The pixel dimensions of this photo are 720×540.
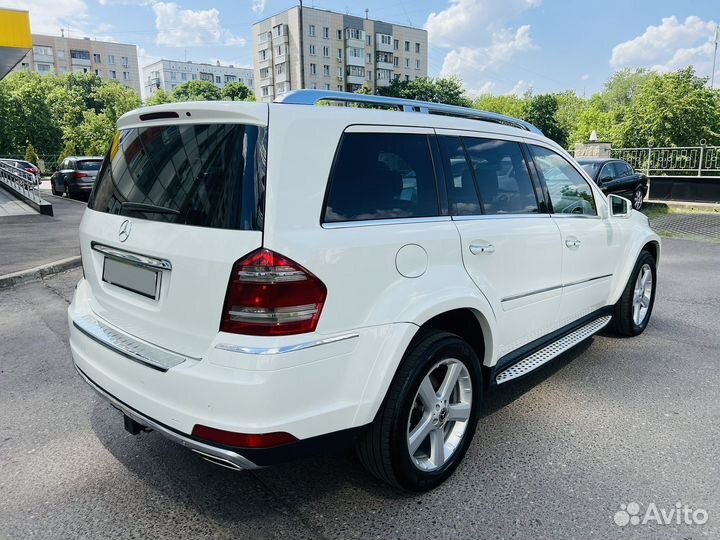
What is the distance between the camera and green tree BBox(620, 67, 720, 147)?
934 inches

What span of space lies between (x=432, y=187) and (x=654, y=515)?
186 centimetres

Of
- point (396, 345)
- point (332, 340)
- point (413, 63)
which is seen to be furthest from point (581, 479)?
point (413, 63)

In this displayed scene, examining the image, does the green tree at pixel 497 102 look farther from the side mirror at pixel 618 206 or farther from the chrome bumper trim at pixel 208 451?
the chrome bumper trim at pixel 208 451

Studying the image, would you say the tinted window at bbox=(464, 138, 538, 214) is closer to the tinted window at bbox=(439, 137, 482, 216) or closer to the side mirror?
the tinted window at bbox=(439, 137, 482, 216)

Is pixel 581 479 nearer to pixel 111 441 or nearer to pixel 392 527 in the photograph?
pixel 392 527

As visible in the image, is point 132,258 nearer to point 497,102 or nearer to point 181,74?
point 497,102

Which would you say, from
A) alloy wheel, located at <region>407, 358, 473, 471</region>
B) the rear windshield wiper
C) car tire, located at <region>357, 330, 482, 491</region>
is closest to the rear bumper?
car tire, located at <region>357, 330, 482, 491</region>

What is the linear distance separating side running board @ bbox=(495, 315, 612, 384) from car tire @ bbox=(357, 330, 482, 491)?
0.40 metres

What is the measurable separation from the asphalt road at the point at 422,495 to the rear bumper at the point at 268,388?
0.52m

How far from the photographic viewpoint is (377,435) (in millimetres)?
2387

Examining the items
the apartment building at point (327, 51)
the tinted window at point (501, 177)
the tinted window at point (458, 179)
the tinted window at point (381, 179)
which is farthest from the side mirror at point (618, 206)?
the apartment building at point (327, 51)

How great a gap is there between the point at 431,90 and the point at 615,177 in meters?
53.0

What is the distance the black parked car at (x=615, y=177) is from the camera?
579 inches

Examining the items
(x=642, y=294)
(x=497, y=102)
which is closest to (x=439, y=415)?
(x=642, y=294)
